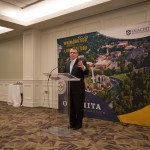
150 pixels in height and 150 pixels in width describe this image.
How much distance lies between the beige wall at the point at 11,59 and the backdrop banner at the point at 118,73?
3.20 m

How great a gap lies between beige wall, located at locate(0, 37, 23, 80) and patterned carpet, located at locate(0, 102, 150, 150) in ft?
11.8

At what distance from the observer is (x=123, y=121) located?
4.52 m

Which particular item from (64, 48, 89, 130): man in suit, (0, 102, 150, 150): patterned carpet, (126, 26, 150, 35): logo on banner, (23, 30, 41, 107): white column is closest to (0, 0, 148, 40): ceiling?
(23, 30, 41, 107): white column

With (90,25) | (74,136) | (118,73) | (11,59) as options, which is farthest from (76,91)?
(11,59)

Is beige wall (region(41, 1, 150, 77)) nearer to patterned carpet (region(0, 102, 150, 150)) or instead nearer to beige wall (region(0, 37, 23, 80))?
beige wall (region(0, 37, 23, 80))

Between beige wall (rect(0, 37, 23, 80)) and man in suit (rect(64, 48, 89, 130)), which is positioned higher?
beige wall (rect(0, 37, 23, 80))

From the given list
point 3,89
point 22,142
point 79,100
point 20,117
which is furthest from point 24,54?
point 22,142

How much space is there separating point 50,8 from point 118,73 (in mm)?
2875

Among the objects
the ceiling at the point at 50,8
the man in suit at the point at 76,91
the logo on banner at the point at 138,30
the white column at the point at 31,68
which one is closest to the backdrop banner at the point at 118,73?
the logo on banner at the point at 138,30

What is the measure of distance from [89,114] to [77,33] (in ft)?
7.88

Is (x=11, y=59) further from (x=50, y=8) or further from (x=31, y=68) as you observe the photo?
(x=50, y=8)

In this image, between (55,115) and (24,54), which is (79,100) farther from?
(24,54)

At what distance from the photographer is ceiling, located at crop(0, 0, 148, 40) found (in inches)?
188

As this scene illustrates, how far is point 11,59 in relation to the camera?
320 inches
